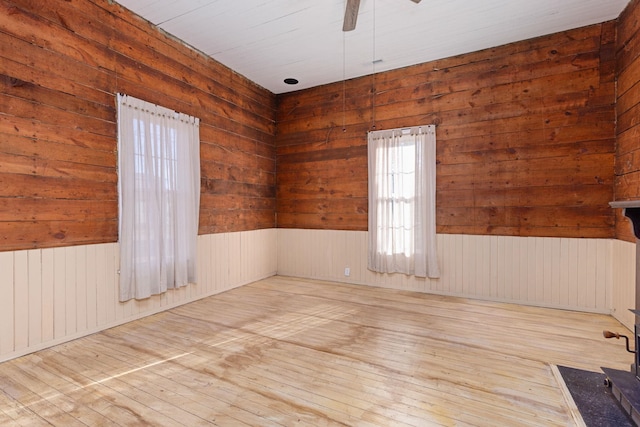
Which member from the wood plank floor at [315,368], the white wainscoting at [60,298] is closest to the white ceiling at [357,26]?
the white wainscoting at [60,298]

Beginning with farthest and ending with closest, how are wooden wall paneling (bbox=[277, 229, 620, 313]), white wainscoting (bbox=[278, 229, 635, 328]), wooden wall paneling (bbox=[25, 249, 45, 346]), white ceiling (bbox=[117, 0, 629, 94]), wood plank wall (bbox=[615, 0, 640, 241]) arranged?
wooden wall paneling (bbox=[277, 229, 620, 313]), white wainscoting (bbox=[278, 229, 635, 328]), white ceiling (bbox=[117, 0, 629, 94]), wood plank wall (bbox=[615, 0, 640, 241]), wooden wall paneling (bbox=[25, 249, 45, 346])

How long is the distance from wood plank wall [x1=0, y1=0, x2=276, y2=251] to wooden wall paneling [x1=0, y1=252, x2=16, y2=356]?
0.13m

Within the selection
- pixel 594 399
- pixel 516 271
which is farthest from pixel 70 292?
pixel 516 271

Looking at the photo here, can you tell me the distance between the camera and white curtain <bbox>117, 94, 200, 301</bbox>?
3186 mm

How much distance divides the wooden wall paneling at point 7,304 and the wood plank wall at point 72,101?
0.13 meters

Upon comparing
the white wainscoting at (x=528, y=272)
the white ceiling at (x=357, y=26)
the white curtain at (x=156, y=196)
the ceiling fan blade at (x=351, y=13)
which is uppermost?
the white ceiling at (x=357, y=26)

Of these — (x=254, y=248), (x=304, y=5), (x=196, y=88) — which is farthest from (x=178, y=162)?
(x=304, y=5)

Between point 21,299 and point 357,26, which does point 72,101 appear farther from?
point 357,26

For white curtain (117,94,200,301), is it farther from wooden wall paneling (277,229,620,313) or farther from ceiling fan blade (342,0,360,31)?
wooden wall paneling (277,229,620,313)

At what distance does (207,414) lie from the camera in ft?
5.89

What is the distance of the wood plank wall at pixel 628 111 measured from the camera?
2.95 meters

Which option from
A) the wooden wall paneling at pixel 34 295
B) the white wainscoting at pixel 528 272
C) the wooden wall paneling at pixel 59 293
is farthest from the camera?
the white wainscoting at pixel 528 272

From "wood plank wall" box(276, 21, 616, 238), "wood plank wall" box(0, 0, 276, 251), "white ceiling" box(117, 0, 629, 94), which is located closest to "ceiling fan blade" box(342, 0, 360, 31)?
"white ceiling" box(117, 0, 629, 94)

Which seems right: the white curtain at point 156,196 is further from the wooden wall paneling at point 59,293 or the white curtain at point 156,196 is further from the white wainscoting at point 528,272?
the white wainscoting at point 528,272
